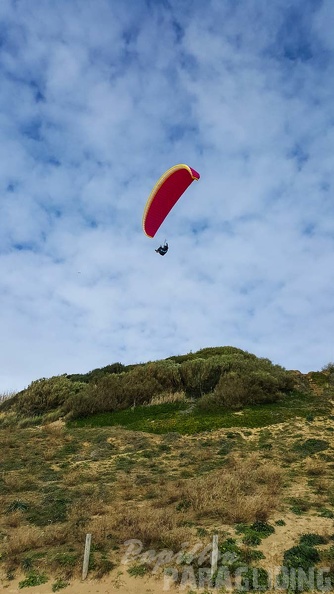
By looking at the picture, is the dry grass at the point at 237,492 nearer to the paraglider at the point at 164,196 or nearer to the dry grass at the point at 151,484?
the dry grass at the point at 151,484

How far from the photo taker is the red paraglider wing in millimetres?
20609

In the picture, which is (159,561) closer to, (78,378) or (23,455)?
(23,455)

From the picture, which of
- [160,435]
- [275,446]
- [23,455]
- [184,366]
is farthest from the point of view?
[184,366]

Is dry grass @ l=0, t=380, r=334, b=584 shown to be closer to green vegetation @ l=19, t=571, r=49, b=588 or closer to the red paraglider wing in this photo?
green vegetation @ l=19, t=571, r=49, b=588

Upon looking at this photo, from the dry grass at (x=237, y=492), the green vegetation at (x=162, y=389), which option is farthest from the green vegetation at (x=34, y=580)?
the green vegetation at (x=162, y=389)

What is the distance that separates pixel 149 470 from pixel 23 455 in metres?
6.64

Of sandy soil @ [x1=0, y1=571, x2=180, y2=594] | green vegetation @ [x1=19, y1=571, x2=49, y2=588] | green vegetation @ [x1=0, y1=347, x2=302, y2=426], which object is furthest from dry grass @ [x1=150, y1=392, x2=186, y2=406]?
sandy soil @ [x1=0, y1=571, x2=180, y2=594]

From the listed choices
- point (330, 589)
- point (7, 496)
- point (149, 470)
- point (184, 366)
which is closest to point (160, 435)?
point (149, 470)

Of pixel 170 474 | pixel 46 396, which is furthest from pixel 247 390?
pixel 46 396

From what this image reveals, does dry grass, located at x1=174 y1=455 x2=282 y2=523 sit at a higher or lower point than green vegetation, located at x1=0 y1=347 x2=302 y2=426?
lower

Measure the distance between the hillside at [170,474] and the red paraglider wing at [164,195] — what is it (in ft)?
34.6

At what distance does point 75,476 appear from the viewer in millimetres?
15367

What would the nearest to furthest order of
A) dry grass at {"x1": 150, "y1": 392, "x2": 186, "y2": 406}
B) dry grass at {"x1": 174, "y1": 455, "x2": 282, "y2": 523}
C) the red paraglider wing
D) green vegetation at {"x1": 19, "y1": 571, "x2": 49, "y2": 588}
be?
green vegetation at {"x1": 19, "y1": 571, "x2": 49, "y2": 588} → dry grass at {"x1": 174, "y1": 455, "x2": 282, "y2": 523} → the red paraglider wing → dry grass at {"x1": 150, "y1": 392, "x2": 186, "y2": 406}

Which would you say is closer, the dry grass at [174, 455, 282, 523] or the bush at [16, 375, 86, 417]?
the dry grass at [174, 455, 282, 523]
